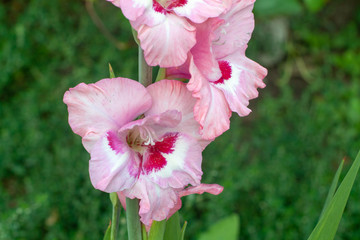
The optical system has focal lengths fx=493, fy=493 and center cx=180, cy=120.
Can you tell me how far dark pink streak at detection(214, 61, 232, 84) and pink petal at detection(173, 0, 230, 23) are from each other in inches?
5.2

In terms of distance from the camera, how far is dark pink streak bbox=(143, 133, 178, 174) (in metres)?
0.85

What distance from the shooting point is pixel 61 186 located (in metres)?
2.07

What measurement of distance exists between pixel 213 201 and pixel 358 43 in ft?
6.24

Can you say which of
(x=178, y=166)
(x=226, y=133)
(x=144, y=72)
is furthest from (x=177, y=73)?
(x=226, y=133)

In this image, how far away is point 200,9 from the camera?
2.47ft

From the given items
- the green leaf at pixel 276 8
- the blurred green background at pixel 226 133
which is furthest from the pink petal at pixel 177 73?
the green leaf at pixel 276 8

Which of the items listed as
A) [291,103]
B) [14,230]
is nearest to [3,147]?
[14,230]

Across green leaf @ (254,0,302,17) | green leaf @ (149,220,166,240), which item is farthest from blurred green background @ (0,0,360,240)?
green leaf @ (149,220,166,240)

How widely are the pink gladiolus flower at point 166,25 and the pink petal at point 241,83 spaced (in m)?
0.13

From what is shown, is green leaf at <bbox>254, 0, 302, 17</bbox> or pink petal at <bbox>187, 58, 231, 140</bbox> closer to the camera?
pink petal at <bbox>187, 58, 231, 140</bbox>

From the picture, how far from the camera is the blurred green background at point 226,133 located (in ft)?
6.54

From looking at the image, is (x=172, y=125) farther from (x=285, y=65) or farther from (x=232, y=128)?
(x=285, y=65)

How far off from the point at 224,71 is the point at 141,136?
0.61 ft

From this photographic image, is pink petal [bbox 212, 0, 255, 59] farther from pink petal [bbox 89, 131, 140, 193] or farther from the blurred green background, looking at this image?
the blurred green background
